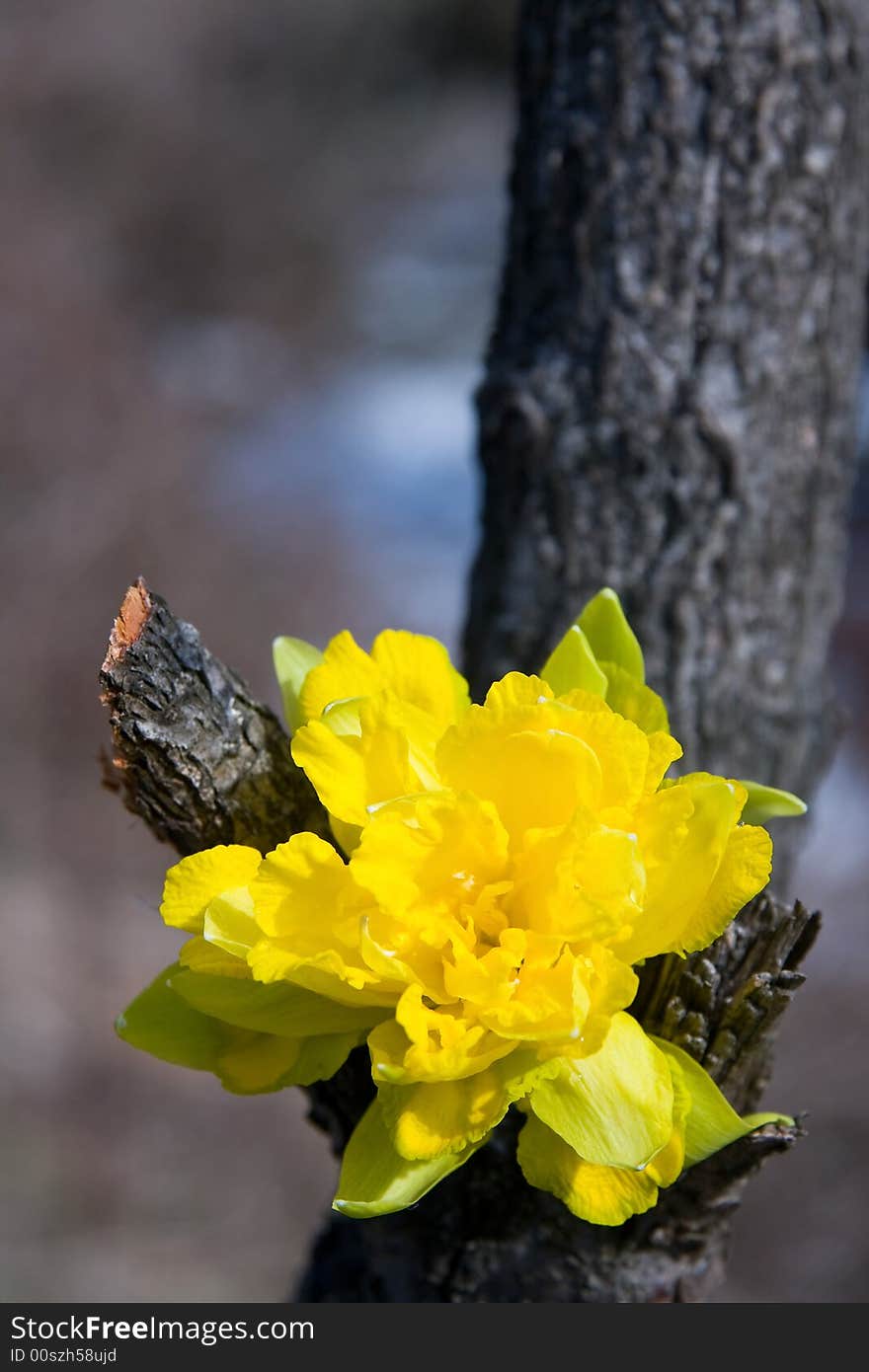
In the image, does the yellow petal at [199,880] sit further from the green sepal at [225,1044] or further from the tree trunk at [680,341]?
the tree trunk at [680,341]

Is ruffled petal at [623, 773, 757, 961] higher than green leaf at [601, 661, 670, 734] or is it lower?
lower

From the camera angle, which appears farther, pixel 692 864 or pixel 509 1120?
pixel 509 1120

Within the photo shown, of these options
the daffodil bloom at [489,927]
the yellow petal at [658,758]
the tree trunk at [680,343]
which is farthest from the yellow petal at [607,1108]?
the tree trunk at [680,343]

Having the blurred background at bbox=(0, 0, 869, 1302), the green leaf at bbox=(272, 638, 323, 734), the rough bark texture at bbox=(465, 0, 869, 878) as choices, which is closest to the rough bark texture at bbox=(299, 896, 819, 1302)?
the green leaf at bbox=(272, 638, 323, 734)

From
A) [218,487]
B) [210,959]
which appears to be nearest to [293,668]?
[210,959]

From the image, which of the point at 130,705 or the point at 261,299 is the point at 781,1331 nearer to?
the point at 130,705

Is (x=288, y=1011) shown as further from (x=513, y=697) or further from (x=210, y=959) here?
(x=513, y=697)

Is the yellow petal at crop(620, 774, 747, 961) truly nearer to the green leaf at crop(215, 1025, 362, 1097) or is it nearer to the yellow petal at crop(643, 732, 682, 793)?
the yellow petal at crop(643, 732, 682, 793)
